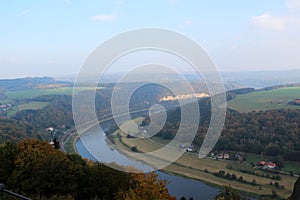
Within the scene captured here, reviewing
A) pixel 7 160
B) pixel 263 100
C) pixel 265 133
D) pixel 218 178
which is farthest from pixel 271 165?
pixel 7 160

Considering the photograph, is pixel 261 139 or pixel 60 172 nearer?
pixel 60 172

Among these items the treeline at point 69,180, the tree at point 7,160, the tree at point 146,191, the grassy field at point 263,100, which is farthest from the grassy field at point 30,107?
the tree at point 146,191

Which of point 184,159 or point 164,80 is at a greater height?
point 164,80

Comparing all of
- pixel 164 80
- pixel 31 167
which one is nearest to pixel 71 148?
pixel 31 167

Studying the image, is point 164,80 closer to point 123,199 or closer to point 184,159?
point 123,199

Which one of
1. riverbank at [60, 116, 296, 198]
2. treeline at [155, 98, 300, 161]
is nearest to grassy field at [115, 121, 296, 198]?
riverbank at [60, 116, 296, 198]

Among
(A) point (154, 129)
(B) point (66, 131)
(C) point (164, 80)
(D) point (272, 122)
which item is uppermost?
(C) point (164, 80)

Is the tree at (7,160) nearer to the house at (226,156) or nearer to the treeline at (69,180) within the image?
the treeline at (69,180)
